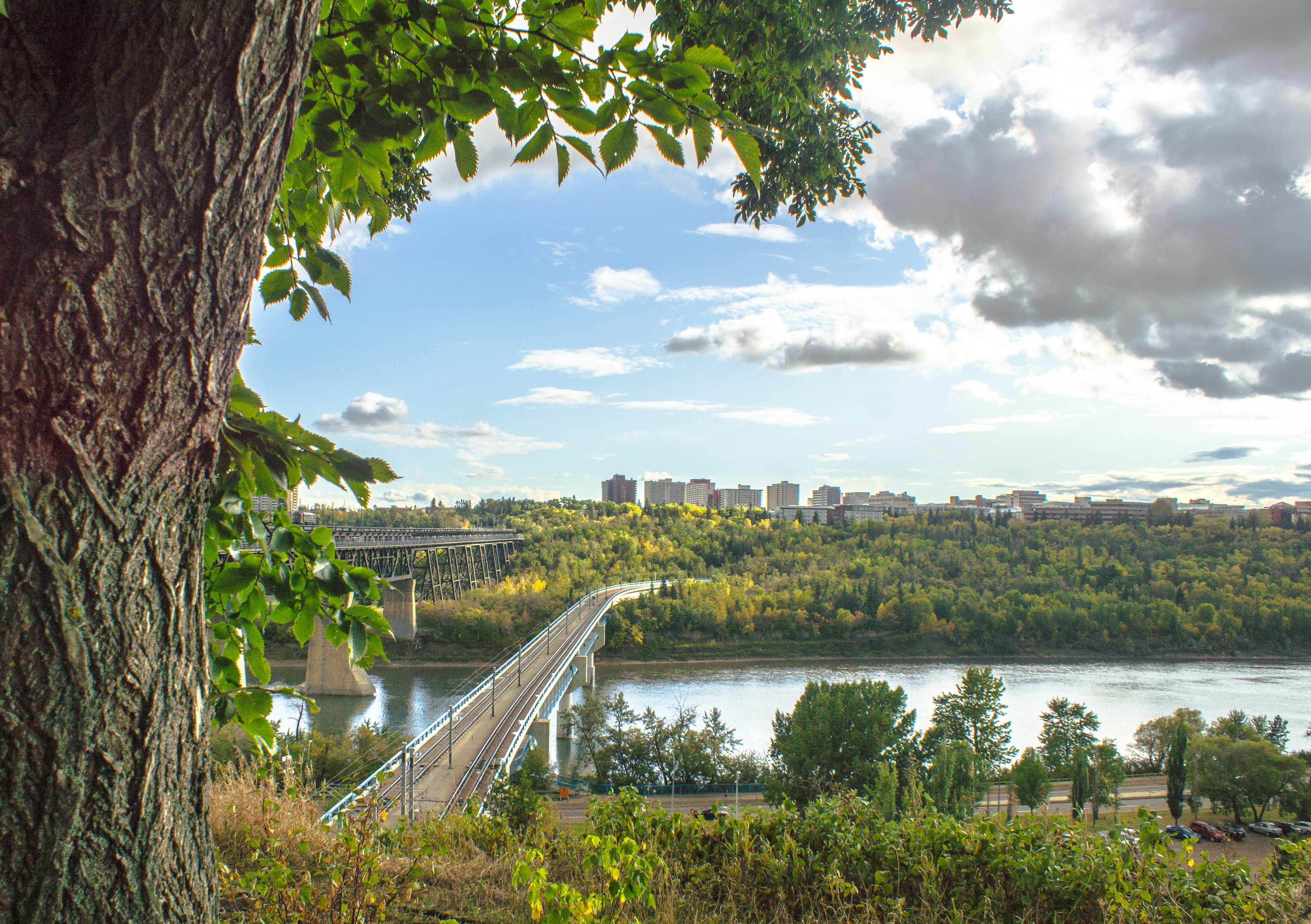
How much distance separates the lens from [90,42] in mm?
680

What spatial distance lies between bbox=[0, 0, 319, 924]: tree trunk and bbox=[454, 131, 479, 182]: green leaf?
15.8 inches

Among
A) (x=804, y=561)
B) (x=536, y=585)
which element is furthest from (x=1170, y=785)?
(x=804, y=561)

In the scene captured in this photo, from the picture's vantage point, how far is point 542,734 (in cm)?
1705

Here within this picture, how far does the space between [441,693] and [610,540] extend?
33349 millimetres

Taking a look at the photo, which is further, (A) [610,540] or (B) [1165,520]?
(B) [1165,520]

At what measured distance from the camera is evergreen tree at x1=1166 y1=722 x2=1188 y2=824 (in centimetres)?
2014

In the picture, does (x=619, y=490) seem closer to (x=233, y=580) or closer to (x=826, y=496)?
(x=826, y=496)

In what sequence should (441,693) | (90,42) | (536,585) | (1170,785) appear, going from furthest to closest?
1. (536,585)
2. (441,693)
3. (1170,785)
4. (90,42)

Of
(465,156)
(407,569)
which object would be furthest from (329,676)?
(465,156)

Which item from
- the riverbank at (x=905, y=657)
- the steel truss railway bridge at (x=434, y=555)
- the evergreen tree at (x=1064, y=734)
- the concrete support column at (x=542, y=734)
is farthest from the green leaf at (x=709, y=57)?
the riverbank at (x=905, y=657)

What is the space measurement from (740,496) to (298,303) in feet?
368

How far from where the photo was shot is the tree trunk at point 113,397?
64cm

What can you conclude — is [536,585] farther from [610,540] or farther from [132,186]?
[132,186]

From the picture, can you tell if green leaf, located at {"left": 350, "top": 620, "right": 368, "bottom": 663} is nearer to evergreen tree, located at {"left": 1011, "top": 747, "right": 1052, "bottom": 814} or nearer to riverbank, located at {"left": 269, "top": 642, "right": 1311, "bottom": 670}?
evergreen tree, located at {"left": 1011, "top": 747, "right": 1052, "bottom": 814}
